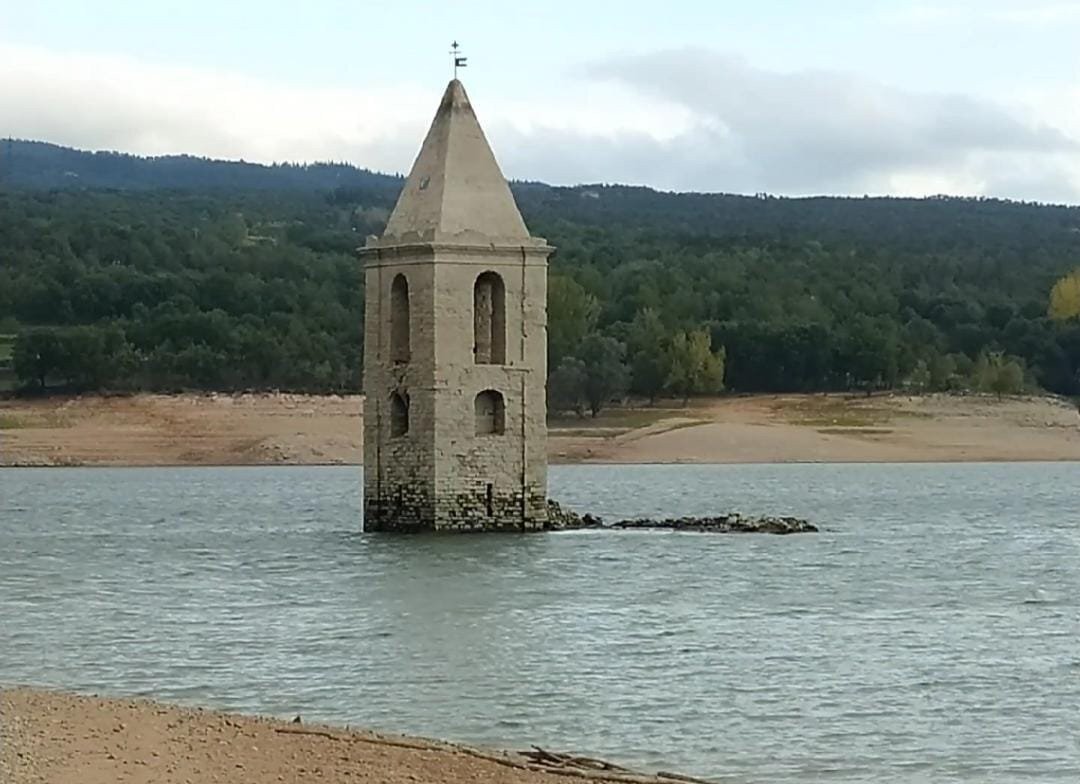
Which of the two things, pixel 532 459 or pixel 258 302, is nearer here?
pixel 532 459

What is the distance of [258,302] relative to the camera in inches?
3506

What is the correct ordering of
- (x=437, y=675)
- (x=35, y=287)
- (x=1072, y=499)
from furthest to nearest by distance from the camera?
1. (x=35, y=287)
2. (x=1072, y=499)
3. (x=437, y=675)

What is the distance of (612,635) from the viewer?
2439 centimetres

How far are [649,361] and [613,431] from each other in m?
5.03

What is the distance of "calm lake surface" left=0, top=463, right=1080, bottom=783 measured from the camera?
1759 centimetres

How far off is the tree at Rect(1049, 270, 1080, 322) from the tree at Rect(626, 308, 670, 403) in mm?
18144

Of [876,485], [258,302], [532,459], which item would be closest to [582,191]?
[258,302]

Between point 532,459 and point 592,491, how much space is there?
25436mm

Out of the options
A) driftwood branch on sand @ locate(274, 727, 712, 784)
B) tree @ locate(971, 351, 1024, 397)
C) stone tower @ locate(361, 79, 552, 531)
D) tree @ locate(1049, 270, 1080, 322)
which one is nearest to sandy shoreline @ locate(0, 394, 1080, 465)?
tree @ locate(971, 351, 1024, 397)

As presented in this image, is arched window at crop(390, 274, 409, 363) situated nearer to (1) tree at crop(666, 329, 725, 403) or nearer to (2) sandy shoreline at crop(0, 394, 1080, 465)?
(2) sandy shoreline at crop(0, 394, 1080, 465)

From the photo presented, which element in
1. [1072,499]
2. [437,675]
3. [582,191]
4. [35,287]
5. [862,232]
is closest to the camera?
[437,675]

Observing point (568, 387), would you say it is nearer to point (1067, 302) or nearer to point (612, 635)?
point (1067, 302)

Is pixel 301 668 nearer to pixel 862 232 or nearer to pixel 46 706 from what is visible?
pixel 46 706

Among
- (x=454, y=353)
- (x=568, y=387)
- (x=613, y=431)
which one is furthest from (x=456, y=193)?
(x=613, y=431)
